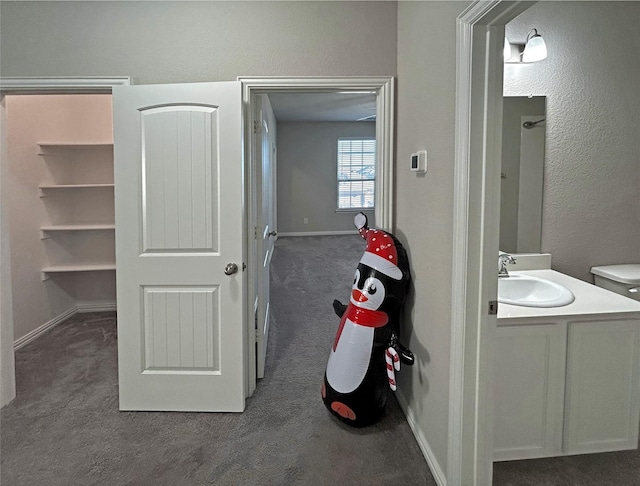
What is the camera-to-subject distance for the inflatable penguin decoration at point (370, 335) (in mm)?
2412

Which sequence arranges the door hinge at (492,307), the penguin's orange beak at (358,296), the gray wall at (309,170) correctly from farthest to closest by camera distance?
1. the gray wall at (309,170)
2. the penguin's orange beak at (358,296)
3. the door hinge at (492,307)

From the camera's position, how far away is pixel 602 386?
209cm

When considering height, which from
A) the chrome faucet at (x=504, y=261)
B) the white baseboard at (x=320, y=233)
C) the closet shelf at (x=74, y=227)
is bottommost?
the white baseboard at (x=320, y=233)

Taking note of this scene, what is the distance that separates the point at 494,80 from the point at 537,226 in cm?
128

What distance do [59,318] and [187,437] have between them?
2679 millimetres

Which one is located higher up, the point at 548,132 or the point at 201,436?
the point at 548,132

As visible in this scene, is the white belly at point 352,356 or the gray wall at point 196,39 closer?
the white belly at point 352,356

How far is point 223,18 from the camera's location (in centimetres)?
270

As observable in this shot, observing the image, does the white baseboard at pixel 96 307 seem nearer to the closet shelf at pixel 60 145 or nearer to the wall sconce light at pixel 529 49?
the closet shelf at pixel 60 145

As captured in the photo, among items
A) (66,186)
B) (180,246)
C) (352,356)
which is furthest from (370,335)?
(66,186)

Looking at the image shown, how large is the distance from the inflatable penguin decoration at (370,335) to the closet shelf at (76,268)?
296 centimetres

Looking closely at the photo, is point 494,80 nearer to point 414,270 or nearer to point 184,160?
point 414,270

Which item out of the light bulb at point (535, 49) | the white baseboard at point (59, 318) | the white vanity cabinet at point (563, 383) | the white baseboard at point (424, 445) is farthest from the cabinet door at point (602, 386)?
the white baseboard at point (59, 318)

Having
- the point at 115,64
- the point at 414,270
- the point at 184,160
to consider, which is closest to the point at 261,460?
the point at 414,270
